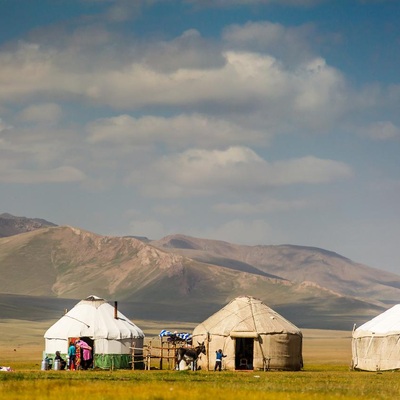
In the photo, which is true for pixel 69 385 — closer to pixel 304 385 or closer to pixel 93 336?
pixel 304 385

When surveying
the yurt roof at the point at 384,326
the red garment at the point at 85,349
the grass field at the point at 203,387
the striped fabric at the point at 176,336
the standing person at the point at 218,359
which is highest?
the yurt roof at the point at 384,326

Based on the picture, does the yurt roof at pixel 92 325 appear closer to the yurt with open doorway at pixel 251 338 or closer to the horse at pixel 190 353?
the yurt with open doorway at pixel 251 338

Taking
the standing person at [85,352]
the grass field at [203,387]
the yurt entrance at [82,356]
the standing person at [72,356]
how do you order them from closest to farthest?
the grass field at [203,387] < the standing person at [72,356] < the yurt entrance at [82,356] < the standing person at [85,352]

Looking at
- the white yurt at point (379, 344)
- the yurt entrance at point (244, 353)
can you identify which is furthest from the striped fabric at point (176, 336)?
the white yurt at point (379, 344)

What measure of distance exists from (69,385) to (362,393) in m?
8.06

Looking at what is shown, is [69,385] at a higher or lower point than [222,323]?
lower

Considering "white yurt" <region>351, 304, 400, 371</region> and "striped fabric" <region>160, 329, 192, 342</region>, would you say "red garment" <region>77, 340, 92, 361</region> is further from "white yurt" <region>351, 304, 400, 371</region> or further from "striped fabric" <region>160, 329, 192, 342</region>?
"white yurt" <region>351, 304, 400, 371</region>

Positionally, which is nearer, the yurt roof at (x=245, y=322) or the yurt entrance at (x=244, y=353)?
the yurt roof at (x=245, y=322)

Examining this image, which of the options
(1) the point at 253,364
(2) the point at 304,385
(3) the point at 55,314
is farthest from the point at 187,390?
(3) the point at 55,314

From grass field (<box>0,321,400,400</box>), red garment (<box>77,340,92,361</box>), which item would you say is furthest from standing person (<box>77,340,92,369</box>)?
grass field (<box>0,321,400,400</box>)

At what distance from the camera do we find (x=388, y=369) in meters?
46.0

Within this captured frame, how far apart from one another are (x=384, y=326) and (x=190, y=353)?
9.26m

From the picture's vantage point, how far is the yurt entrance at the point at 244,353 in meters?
46.9

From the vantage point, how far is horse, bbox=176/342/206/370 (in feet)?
142
